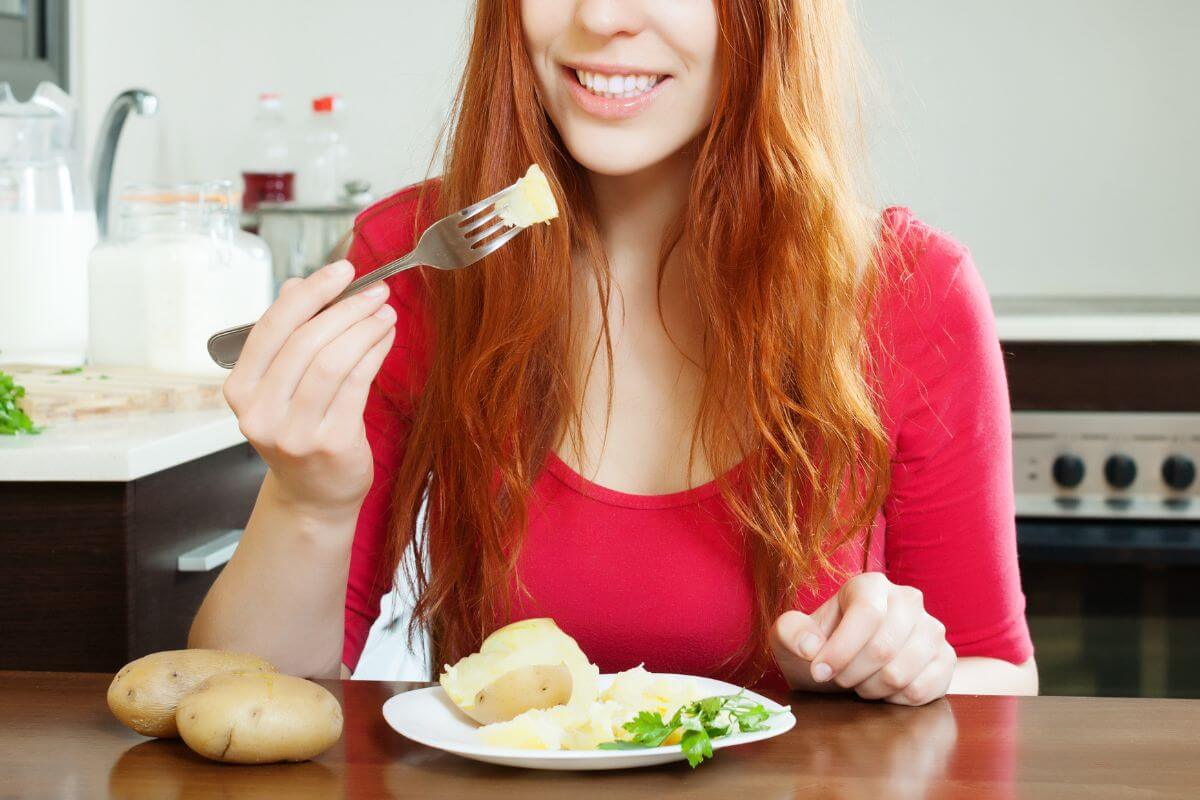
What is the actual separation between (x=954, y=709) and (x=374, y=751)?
35cm

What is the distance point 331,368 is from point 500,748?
11.1 inches

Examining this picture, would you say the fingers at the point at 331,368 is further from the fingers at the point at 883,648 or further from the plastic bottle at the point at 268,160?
the plastic bottle at the point at 268,160

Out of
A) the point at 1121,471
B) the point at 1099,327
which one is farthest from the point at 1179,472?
the point at 1099,327

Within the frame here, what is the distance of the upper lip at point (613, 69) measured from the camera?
42.5 inches

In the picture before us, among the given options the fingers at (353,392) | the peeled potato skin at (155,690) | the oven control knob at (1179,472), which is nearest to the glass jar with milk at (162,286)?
the fingers at (353,392)

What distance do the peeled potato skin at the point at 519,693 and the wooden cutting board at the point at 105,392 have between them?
0.84 metres

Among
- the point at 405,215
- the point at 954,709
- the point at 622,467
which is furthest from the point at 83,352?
the point at 954,709

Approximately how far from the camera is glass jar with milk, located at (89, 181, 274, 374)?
171cm

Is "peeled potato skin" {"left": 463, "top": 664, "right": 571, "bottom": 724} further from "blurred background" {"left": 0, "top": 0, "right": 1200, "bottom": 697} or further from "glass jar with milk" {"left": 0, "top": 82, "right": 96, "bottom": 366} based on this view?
"glass jar with milk" {"left": 0, "top": 82, "right": 96, "bottom": 366}

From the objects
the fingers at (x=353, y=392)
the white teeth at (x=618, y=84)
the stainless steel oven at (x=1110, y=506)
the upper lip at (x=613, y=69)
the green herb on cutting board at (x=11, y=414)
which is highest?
the upper lip at (x=613, y=69)

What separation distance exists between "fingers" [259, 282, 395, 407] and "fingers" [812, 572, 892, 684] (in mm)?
350

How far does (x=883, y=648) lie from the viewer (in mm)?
834

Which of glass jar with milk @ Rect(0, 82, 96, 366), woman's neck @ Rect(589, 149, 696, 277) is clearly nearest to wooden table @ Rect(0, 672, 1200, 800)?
woman's neck @ Rect(589, 149, 696, 277)

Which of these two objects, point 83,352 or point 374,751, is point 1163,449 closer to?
point 83,352
